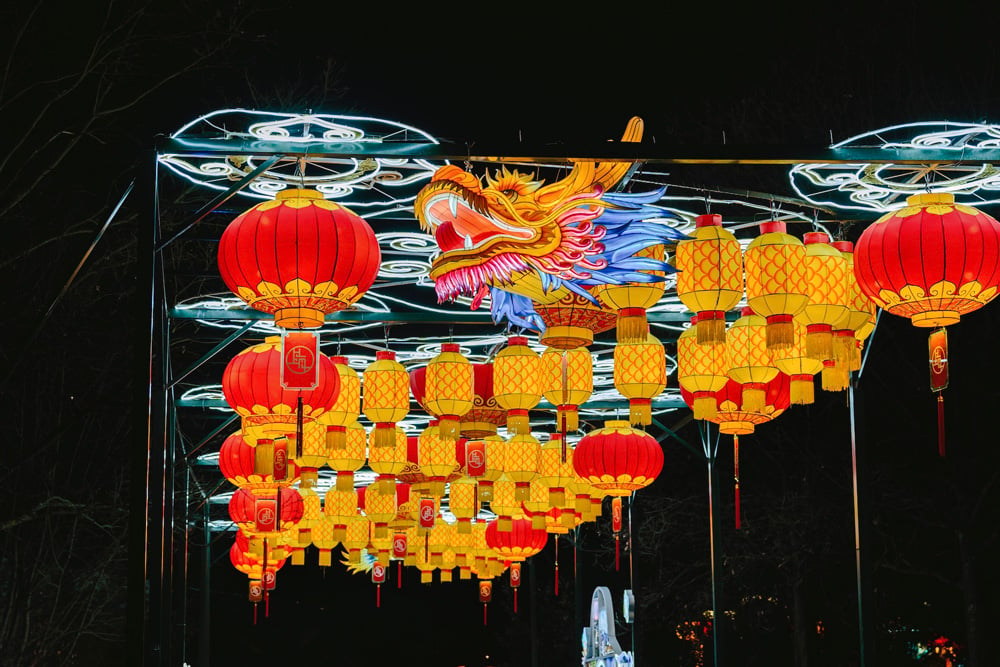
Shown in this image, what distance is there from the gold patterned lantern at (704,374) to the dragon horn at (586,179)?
1759 millimetres

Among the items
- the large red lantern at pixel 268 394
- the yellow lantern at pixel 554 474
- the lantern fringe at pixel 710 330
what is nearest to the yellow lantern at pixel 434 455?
the yellow lantern at pixel 554 474

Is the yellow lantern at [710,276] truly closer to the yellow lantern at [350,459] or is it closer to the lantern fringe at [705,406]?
the lantern fringe at [705,406]

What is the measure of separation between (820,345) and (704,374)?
1.39 meters

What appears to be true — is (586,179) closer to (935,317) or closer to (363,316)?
(935,317)

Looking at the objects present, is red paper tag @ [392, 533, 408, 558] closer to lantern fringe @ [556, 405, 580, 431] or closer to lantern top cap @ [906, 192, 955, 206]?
lantern fringe @ [556, 405, 580, 431]

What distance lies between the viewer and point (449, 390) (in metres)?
9.55

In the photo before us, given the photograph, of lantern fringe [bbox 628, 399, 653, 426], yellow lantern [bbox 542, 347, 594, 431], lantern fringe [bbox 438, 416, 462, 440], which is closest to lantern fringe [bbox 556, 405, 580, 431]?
yellow lantern [bbox 542, 347, 594, 431]

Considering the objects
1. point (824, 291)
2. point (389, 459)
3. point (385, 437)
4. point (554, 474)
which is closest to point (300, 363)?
point (385, 437)

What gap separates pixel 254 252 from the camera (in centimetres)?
624

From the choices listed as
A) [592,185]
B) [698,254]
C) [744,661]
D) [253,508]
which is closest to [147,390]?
[592,185]

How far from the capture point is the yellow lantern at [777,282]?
21.8ft

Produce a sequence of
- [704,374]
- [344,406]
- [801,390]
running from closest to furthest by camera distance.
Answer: [801,390] → [704,374] → [344,406]

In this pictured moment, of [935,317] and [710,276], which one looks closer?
[935,317]

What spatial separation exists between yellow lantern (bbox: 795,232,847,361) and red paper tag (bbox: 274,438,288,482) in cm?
Answer: 443
